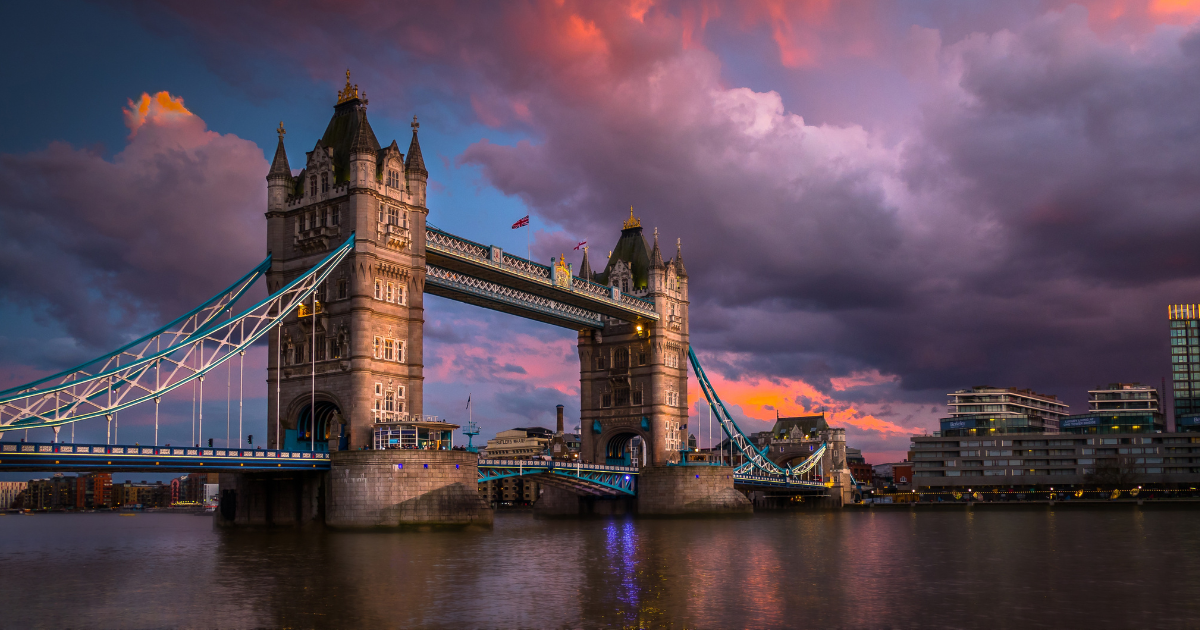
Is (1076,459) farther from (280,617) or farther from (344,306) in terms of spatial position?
(280,617)

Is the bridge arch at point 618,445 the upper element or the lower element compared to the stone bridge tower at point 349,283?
lower

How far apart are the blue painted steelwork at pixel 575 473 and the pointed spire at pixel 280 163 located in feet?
78.9

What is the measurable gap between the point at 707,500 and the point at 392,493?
3926cm

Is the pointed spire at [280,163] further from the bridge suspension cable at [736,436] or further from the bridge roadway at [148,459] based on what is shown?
the bridge suspension cable at [736,436]

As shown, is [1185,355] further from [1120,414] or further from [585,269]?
[585,269]

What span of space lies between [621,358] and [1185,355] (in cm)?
14038

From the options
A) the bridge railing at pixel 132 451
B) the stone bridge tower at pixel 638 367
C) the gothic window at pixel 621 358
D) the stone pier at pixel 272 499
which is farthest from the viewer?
the gothic window at pixel 621 358

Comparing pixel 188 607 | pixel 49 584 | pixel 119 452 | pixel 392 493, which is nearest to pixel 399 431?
pixel 392 493

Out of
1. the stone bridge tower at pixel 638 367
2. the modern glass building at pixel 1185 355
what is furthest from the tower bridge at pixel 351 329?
the modern glass building at pixel 1185 355

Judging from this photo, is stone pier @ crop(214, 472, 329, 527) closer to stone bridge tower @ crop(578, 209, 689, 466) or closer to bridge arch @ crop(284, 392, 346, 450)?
bridge arch @ crop(284, 392, 346, 450)

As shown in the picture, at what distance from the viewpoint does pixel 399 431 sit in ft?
197

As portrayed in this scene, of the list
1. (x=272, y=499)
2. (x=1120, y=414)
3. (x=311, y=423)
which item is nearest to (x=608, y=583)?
(x=272, y=499)

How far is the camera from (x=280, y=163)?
66.9 meters

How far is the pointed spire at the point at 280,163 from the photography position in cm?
6656
